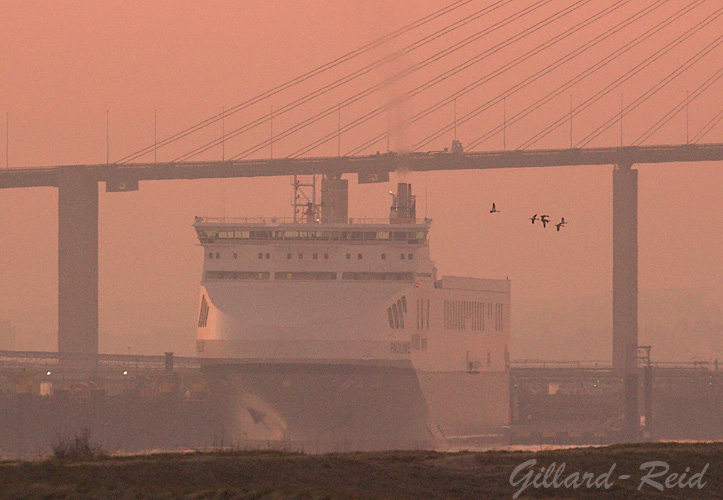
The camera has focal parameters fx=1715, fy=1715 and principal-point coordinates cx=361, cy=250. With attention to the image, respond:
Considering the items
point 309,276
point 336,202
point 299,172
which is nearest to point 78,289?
point 299,172

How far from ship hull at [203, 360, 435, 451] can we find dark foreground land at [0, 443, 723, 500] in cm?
3505

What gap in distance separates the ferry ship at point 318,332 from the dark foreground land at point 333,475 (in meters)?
35.1

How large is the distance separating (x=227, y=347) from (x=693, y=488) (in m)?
39.1

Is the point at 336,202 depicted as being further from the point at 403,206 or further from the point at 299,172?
the point at 299,172

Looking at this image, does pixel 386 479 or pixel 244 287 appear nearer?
pixel 386 479

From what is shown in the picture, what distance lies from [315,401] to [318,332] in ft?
8.83

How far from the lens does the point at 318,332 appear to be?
213 feet

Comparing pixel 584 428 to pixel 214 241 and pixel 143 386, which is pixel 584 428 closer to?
pixel 143 386

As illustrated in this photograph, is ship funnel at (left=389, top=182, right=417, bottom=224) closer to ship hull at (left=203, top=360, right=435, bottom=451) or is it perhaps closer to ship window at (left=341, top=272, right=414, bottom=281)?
ship window at (left=341, top=272, right=414, bottom=281)

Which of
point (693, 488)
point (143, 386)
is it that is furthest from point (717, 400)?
point (693, 488)

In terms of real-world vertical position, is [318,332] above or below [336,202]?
below

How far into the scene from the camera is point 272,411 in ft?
215

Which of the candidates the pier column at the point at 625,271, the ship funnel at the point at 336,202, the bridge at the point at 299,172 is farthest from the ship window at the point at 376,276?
the pier column at the point at 625,271

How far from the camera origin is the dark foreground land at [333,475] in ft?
82.8
